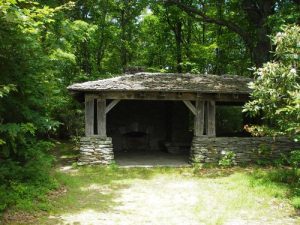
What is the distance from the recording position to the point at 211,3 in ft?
67.2

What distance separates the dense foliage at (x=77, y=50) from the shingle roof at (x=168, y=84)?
1.43 metres

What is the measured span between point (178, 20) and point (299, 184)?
18640 millimetres

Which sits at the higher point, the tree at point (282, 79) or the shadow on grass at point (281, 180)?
the tree at point (282, 79)

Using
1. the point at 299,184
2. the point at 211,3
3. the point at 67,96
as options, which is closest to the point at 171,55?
the point at 211,3

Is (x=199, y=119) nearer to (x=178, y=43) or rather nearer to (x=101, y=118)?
(x=101, y=118)

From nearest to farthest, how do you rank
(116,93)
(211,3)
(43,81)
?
(43,81), (116,93), (211,3)

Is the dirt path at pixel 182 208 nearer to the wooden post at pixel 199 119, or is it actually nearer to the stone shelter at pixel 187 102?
the stone shelter at pixel 187 102

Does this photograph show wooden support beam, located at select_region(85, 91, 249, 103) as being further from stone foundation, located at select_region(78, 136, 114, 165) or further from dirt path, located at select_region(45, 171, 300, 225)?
dirt path, located at select_region(45, 171, 300, 225)

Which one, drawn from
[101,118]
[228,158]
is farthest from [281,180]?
[101,118]

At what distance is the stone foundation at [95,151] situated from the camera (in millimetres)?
13016

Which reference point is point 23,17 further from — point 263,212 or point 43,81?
point 263,212

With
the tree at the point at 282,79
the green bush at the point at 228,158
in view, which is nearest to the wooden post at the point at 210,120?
the green bush at the point at 228,158

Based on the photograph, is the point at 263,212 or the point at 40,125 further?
the point at 40,125

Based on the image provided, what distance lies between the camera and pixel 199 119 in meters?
13.9
